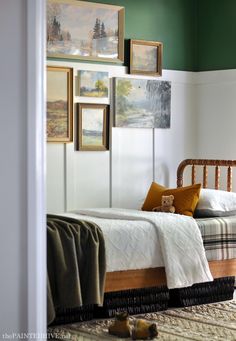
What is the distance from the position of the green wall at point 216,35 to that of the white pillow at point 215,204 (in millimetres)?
1300

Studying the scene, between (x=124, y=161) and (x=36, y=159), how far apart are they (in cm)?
312

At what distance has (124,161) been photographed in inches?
253

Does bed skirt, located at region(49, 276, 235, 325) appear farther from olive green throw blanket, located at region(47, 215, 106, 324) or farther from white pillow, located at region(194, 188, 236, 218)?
white pillow, located at region(194, 188, 236, 218)

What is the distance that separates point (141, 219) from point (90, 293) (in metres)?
0.81

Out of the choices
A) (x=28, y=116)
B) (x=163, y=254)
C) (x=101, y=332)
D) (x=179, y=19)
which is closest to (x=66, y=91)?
(x=179, y=19)

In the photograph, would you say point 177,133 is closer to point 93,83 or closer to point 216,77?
point 216,77

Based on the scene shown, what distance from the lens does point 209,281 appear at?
525cm

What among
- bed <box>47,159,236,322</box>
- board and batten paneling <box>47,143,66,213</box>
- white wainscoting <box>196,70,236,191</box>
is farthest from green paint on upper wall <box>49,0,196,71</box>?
bed <box>47,159,236,322</box>

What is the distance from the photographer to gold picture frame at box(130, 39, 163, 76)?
639 cm

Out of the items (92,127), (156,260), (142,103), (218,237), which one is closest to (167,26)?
(142,103)

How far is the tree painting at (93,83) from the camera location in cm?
616

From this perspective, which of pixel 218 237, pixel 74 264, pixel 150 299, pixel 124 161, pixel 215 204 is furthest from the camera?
pixel 124 161

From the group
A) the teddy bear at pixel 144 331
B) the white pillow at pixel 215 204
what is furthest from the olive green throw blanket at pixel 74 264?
the white pillow at pixel 215 204

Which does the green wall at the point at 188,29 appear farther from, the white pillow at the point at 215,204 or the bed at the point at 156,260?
the bed at the point at 156,260
